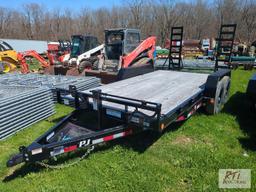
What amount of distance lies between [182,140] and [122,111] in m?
1.38

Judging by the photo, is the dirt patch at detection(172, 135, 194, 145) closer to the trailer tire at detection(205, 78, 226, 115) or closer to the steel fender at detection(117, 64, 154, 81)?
the trailer tire at detection(205, 78, 226, 115)

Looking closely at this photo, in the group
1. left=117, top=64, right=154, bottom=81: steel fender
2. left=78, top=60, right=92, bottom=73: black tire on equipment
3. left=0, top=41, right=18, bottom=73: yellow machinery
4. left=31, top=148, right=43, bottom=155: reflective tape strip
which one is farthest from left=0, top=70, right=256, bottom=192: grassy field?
left=0, top=41, right=18, bottom=73: yellow machinery

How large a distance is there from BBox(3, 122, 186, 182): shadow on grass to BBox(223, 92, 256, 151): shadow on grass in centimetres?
125

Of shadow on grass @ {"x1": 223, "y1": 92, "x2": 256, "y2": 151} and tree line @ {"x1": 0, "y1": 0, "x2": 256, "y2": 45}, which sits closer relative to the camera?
shadow on grass @ {"x1": 223, "y1": 92, "x2": 256, "y2": 151}

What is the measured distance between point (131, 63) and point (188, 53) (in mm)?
18514

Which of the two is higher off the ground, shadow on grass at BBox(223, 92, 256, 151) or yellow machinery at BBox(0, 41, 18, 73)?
yellow machinery at BBox(0, 41, 18, 73)

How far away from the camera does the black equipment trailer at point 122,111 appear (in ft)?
9.32

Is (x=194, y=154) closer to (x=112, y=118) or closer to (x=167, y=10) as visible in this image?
(x=112, y=118)

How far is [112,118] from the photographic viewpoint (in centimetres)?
348

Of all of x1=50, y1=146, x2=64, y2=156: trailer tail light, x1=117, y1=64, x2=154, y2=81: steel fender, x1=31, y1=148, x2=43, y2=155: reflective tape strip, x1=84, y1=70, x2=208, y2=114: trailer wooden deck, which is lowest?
x1=50, y1=146, x2=64, y2=156: trailer tail light

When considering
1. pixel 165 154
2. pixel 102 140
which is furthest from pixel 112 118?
pixel 165 154

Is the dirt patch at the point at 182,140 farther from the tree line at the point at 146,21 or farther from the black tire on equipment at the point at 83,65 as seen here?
the tree line at the point at 146,21

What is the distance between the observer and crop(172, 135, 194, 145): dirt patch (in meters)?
3.89

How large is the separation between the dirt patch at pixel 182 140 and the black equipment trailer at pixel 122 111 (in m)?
0.43
